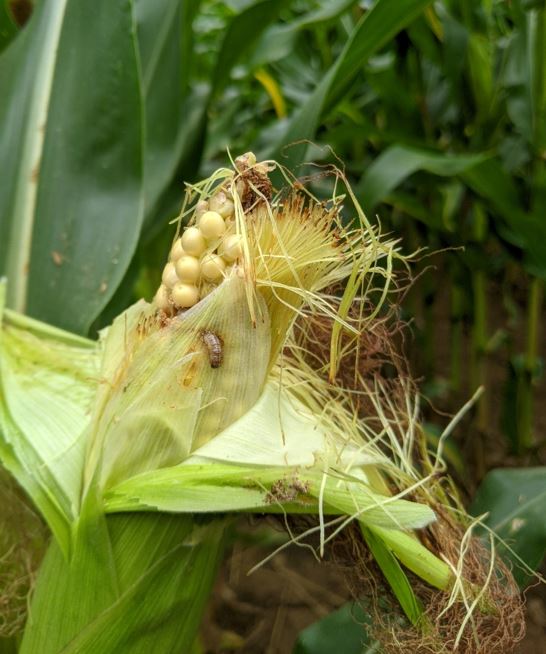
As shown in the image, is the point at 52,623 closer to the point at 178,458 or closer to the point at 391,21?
the point at 178,458

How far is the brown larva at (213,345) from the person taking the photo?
21.4 inches

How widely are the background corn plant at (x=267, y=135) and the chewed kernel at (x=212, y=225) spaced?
0.91ft

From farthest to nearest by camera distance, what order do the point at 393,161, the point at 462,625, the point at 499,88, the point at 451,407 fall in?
the point at 451,407 < the point at 499,88 < the point at 393,161 < the point at 462,625

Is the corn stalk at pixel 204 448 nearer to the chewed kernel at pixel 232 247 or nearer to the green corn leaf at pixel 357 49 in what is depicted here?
the chewed kernel at pixel 232 247

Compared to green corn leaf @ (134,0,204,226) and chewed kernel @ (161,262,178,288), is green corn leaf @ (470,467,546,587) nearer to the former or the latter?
chewed kernel @ (161,262,178,288)

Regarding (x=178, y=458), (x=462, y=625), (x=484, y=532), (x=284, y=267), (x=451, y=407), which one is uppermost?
(x=284, y=267)

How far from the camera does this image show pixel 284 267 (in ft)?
1.78

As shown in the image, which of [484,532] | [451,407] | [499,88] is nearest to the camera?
[484,532]

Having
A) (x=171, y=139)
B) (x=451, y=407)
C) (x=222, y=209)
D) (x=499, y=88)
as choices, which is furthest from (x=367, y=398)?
(x=451, y=407)

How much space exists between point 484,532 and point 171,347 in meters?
0.44

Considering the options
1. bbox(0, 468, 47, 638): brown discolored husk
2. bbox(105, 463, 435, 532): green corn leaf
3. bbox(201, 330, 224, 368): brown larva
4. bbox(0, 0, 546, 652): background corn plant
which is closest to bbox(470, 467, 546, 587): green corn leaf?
bbox(0, 0, 546, 652): background corn plant

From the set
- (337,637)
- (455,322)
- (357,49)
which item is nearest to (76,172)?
(357,49)

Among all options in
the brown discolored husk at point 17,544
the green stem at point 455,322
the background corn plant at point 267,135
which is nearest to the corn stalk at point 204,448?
the brown discolored husk at point 17,544

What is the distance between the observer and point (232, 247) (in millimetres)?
530
